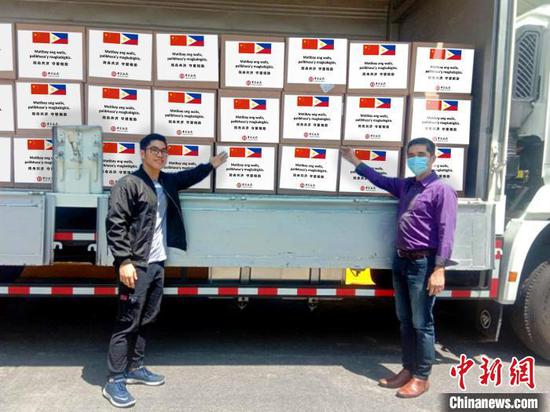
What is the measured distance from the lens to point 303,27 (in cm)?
464

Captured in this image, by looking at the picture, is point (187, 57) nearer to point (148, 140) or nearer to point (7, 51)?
point (148, 140)

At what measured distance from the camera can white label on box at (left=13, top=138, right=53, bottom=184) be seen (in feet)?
10.8

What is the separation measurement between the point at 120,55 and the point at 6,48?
75cm

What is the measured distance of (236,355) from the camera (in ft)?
12.6

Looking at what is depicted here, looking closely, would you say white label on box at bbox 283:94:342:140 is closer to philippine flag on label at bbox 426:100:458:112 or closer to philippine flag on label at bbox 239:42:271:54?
philippine flag on label at bbox 239:42:271:54

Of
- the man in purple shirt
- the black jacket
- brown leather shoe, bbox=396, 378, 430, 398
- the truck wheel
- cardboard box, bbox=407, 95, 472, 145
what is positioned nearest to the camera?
the black jacket

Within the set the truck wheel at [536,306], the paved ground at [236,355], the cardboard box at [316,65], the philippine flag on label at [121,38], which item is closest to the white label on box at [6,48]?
the philippine flag on label at [121,38]

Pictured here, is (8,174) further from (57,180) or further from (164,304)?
(164,304)

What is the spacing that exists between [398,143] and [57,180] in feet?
7.66

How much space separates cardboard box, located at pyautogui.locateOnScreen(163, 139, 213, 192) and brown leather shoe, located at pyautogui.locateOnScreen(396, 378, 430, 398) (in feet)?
6.36

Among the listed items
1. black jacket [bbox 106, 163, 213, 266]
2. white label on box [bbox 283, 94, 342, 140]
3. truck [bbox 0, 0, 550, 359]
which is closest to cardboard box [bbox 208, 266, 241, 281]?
truck [bbox 0, 0, 550, 359]

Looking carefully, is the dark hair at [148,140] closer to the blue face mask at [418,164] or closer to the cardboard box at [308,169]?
the cardboard box at [308,169]

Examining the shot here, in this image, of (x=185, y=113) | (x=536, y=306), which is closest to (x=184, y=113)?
(x=185, y=113)

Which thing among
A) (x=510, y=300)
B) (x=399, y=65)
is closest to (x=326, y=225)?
(x=399, y=65)
